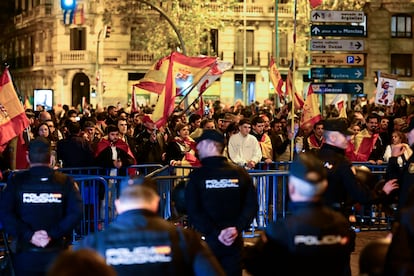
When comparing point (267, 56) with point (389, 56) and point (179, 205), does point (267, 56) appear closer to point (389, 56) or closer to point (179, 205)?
point (389, 56)

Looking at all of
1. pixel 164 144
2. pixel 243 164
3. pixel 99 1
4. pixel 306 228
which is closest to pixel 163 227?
pixel 306 228

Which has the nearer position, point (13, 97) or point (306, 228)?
point (306, 228)

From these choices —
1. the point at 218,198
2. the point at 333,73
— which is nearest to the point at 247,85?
the point at 333,73

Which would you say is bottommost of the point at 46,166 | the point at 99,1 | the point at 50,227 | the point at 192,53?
the point at 50,227

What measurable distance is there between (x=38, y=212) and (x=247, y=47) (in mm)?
48053

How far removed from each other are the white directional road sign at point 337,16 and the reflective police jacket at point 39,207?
11744 millimetres

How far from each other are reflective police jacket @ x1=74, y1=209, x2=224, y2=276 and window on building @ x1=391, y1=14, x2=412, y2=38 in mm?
52040

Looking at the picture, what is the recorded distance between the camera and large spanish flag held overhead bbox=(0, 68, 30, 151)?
12.7 metres

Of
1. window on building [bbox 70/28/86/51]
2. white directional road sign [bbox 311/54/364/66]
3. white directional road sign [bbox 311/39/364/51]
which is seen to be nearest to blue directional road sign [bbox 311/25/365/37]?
white directional road sign [bbox 311/39/364/51]

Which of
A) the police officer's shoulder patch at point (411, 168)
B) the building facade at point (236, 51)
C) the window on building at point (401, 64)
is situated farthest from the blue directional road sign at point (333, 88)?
the window on building at point (401, 64)

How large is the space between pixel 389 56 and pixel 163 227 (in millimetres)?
51575

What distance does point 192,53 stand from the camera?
46188 millimetres

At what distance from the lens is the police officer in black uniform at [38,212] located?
7320mm

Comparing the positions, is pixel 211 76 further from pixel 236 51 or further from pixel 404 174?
pixel 236 51
